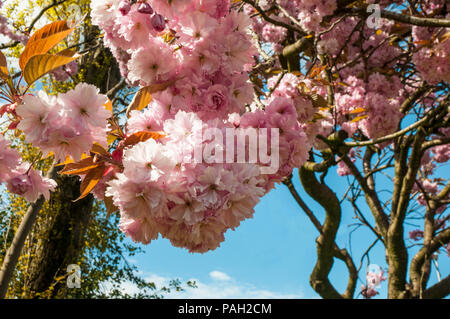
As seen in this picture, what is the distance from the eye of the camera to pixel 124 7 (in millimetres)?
914

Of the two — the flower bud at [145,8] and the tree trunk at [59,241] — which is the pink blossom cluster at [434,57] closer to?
the flower bud at [145,8]

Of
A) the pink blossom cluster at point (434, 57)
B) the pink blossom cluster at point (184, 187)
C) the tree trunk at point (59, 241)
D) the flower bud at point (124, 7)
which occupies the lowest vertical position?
the pink blossom cluster at point (184, 187)

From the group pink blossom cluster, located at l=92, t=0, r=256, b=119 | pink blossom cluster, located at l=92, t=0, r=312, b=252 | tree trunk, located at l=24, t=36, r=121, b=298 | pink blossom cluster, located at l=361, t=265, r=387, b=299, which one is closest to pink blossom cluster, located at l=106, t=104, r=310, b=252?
pink blossom cluster, located at l=92, t=0, r=312, b=252

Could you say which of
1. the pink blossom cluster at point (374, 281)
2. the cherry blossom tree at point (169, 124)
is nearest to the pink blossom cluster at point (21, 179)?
the cherry blossom tree at point (169, 124)

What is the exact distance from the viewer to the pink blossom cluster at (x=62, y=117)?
2.37ft

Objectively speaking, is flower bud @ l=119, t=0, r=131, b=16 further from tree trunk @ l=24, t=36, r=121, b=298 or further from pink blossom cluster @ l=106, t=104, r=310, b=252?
tree trunk @ l=24, t=36, r=121, b=298

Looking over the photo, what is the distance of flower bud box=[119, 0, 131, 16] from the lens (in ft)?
3.00

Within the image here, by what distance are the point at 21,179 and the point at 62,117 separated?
0.76 meters

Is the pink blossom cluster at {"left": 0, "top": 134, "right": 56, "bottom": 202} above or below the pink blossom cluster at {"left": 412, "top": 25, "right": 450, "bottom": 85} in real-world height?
below

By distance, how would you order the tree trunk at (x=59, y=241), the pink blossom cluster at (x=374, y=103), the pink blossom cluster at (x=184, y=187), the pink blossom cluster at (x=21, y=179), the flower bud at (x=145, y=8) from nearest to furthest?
1. the pink blossom cluster at (x=184, y=187)
2. the flower bud at (x=145, y=8)
3. the pink blossom cluster at (x=21, y=179)
4. the pink blossom cluster at (x=374, y=103)
5. the tree trunk at (x=59, y=241)

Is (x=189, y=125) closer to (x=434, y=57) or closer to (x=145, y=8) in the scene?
(x=145, y=8)

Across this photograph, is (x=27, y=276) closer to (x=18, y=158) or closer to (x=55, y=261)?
(x=55, y=261)

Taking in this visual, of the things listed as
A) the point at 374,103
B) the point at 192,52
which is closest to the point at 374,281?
the point at 374,103

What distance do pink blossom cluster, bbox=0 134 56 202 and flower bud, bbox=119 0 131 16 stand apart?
0.60 metres
